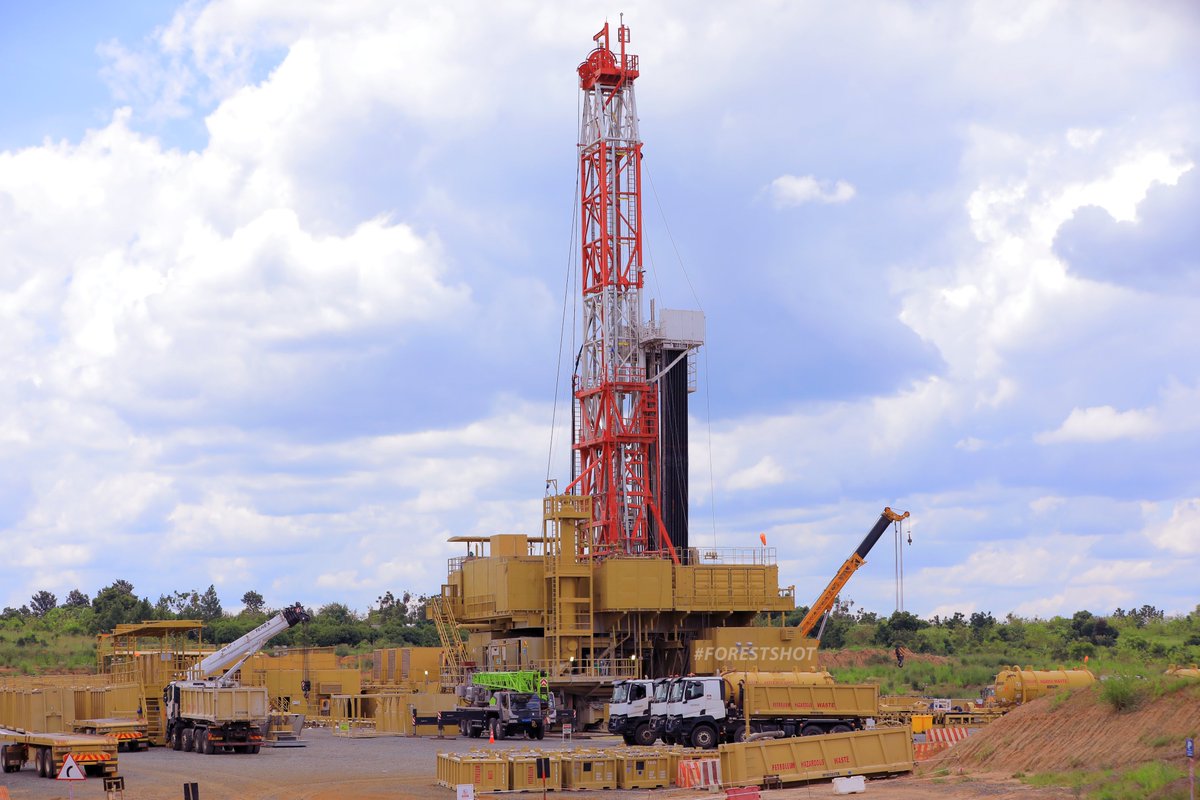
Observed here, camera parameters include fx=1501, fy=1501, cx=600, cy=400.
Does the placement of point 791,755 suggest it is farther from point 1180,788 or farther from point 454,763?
point 1180,788

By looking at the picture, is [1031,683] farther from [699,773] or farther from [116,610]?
[116,610]

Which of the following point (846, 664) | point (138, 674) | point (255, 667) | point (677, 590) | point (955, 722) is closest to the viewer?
point (955, 722)

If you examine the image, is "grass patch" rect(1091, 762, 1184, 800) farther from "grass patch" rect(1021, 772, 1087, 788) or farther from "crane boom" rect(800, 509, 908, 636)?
"crane boom" rect(800, 509, 908, 636)

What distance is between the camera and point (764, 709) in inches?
1508

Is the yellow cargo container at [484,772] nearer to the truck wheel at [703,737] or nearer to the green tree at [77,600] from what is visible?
the truck wheel at [703,737]

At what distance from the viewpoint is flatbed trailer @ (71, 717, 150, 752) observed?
4091cm

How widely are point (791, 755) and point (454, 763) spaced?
698cm

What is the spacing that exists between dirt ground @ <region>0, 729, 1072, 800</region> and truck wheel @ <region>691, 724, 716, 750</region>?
4.36 meters

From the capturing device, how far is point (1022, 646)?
304 feet

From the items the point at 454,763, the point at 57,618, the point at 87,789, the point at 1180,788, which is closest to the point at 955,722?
the point at 454,763

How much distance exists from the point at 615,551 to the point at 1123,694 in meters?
33.9

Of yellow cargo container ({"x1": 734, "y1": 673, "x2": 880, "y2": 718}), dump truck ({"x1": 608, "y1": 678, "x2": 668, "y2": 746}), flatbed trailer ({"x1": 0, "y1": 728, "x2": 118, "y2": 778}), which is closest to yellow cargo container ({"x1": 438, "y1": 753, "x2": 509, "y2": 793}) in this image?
flatbed trailer ({"x1": 0, "y1": 728, "x2": 118, "y2": 778})

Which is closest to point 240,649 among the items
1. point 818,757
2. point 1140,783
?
point 818,757

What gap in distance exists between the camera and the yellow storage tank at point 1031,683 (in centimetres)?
4356
